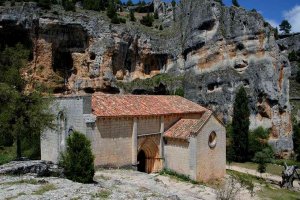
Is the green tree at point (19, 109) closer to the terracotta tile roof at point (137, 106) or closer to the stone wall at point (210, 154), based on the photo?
the terracotta tile roof at point (137, 106)

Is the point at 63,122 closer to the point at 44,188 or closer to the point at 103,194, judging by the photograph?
the point at 44,188

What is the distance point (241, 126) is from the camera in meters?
44.3

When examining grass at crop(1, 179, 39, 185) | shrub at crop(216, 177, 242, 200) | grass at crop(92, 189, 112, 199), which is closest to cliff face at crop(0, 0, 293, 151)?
shrub at crop(216, 177, 242, 200)

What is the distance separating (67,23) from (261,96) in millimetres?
29711

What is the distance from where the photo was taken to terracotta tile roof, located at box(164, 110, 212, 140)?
29.9 m

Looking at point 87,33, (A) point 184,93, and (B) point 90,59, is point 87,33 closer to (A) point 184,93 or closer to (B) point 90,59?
(B) point 90,59

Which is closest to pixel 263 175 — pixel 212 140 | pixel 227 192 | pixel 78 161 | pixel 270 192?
pixel 270 192

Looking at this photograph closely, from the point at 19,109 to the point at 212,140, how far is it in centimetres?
1658

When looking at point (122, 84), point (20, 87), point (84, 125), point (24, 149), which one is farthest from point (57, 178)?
point (122, 84)

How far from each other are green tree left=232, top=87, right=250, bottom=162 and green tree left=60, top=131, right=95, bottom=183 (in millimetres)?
26401

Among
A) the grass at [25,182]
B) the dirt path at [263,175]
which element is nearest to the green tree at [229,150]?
the dirt path at [263,175]

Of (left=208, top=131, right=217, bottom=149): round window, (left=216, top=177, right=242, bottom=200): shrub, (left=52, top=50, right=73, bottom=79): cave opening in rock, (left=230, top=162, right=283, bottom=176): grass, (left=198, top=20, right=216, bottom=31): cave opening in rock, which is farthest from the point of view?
(left=52, top=50, right=73, bottom=79): cave opening in rock

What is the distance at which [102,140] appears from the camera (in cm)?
2789

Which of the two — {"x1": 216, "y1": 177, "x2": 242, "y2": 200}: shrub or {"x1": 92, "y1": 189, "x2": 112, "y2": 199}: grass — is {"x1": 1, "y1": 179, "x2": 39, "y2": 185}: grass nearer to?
{"x1": 92, "y1": 189, "x2": 112, "y2": 199}: grass
